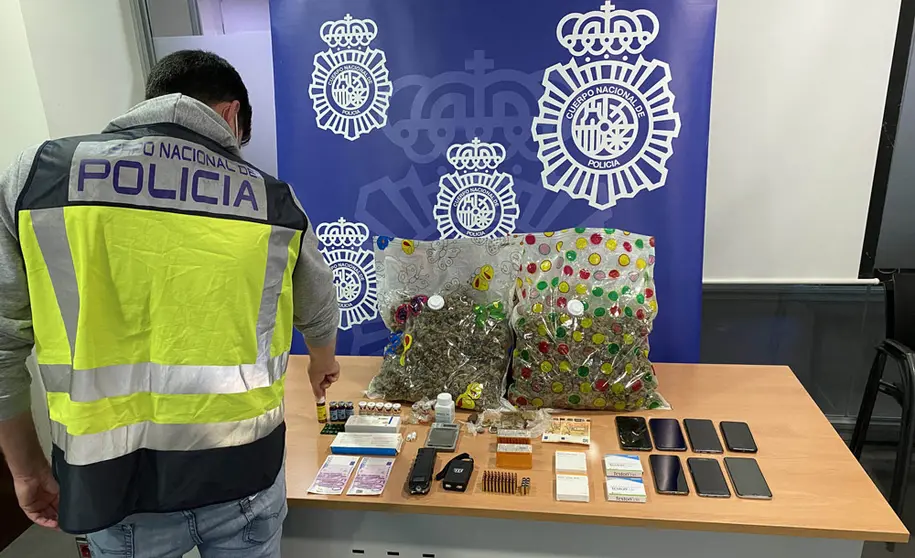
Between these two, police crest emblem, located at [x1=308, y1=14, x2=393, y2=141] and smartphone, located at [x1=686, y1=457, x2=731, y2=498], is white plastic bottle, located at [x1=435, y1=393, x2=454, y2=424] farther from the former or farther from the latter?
police crest emblem, located at [x1=308, y1=14, x2=393, y2=141]

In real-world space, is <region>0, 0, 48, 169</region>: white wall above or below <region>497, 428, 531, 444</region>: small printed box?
above

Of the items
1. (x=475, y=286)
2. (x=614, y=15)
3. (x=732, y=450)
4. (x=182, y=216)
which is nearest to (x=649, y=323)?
(x=732, y=450)

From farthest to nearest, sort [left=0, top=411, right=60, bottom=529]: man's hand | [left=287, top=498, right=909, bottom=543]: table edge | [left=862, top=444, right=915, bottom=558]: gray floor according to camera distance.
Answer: [left=862, top=444, right=915, bottom=558]: gray floor → [left=287, top=498, right=909, bottom=543]: table edge → [left=0, top=411, right=60, bottom=529]: man's hand

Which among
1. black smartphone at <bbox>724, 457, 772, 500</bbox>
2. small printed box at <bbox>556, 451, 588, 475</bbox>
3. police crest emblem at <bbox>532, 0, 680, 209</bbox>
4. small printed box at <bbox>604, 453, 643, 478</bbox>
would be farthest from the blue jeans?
police crest emblem at <bbox>532, 0, 680, 209</bbox>

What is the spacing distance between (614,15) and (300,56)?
1.12 metres

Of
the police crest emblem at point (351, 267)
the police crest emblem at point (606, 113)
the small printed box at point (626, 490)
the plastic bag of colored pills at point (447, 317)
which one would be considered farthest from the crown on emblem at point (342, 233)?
the small printed box at point (626, 490)

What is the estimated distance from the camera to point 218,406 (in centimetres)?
96

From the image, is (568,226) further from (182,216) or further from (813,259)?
(182,216)

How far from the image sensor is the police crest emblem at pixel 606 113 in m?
1.92

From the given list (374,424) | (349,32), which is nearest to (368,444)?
(374,424)

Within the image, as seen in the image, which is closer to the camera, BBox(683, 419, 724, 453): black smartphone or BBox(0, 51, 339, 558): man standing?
BBox(0, 51, 339, 558): man standing

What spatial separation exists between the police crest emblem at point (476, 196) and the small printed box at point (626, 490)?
41.4 inches

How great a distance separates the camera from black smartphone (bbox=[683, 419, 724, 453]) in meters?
1.43

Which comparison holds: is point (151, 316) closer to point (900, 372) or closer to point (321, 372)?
point (321, 372)
